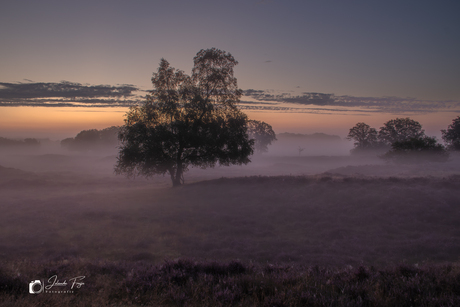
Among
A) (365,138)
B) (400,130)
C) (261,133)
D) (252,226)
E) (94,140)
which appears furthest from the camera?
(94,140)

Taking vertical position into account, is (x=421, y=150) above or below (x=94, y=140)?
above

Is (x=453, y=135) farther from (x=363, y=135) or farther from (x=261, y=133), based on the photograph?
(x=261, y=133)

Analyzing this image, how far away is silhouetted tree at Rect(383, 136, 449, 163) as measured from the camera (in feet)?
162

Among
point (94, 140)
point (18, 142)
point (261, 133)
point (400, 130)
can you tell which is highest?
point (400, 130)

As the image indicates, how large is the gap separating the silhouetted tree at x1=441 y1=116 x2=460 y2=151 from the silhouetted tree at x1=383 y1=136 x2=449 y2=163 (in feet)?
16.1

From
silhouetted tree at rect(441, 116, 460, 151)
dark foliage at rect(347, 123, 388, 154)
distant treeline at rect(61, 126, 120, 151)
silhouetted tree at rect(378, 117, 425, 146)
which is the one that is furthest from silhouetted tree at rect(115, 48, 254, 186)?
distant treeline at rect(61, 126, 120, 151)

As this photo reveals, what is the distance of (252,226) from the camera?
14.9 m

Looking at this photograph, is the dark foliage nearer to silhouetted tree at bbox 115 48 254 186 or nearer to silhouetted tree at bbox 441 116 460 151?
silhouetted tree at bbox 441 116 460 151

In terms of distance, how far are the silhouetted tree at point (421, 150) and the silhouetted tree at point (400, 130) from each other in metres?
12.8

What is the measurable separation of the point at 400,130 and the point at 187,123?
6650cm

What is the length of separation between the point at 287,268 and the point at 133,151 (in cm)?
2245

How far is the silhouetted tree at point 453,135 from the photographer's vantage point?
41.8 m

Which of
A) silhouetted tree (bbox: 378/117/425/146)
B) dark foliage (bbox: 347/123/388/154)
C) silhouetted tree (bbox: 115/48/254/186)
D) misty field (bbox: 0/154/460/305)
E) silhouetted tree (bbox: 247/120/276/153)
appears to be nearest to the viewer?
misty field (bbox: 0/154/460/305)

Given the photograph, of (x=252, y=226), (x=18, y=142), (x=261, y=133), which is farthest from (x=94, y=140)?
(x=252, y=226)
